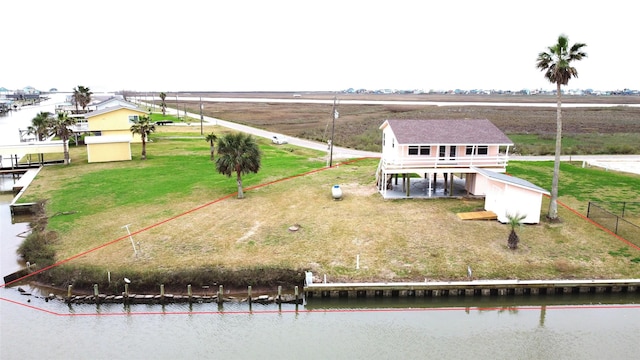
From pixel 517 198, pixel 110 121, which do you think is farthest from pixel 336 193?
pixel 110 121

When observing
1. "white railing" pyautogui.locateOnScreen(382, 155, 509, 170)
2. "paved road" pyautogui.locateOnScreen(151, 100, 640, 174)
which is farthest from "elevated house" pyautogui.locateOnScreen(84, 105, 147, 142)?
"white railing" pyautogui.locateOnScreen(382, 155, 509, 170)

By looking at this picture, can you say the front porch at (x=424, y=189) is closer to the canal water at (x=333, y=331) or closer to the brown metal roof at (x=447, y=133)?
the brown metal roof at (x=447, y=133)

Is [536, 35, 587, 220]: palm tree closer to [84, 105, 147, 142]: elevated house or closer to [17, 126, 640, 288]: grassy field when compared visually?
[17, 126, 640, 288]: grassy field

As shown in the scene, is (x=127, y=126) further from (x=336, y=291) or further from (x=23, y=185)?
(x=336, y=291)

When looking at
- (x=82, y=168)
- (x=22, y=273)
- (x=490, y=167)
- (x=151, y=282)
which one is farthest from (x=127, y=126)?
(x=490, y=167)

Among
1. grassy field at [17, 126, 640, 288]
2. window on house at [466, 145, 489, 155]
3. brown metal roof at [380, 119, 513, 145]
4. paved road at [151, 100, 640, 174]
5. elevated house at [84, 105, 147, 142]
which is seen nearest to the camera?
grassy field at [17, 126, 640, 288]
